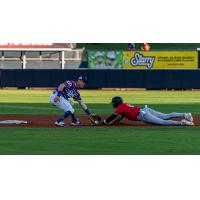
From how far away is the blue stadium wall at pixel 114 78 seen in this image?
55.5 meters

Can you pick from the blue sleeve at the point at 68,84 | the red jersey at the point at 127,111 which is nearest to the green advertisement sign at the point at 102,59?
the blue sleeve at the point at 68,84

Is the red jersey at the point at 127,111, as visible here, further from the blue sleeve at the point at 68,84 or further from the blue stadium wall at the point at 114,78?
the blue stadium wall at the point at 114,78

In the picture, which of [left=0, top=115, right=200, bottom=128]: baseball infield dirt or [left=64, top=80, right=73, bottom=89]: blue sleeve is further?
[left=0, top=115, right=200, bottom=128]: baseball infield dirt

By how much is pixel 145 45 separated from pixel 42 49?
1035 centimetres

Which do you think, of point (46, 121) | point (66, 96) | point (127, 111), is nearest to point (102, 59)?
point (46, 121)

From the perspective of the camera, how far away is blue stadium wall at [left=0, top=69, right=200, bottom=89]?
182ft

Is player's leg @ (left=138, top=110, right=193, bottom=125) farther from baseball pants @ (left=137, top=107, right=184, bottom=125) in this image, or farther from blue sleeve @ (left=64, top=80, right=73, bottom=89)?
blue sleeve @ (left=64, top=80, right=73, bottom=89)

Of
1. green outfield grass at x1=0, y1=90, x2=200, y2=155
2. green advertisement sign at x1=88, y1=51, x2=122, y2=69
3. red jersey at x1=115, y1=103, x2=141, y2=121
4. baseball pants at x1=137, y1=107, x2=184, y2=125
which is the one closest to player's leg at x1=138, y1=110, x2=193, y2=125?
baseball pants at x1=137, y1=107, x2=184, y2=125

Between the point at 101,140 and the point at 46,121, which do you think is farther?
the point at 46,121

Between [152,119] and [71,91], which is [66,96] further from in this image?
[152,119]

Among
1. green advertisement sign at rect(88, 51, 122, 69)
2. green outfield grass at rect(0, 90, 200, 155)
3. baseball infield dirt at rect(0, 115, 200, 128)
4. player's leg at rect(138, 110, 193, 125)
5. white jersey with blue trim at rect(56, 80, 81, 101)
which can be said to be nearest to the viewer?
green outfield grass at rect(0, 90, 200, 155)

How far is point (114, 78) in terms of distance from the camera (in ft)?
184

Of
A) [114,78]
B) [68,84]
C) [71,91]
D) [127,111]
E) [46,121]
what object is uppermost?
[68,84]

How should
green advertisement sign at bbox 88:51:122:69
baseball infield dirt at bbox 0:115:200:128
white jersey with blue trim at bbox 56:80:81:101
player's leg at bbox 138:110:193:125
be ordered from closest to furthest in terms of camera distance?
player's leg at bbox 138:110:193:125
white jersey with blue trim at bbox 56:80:81:101
baseball infield dirt at bbox 0:115:200:128
green advertisement sign at bbox 88:51:122:69
